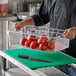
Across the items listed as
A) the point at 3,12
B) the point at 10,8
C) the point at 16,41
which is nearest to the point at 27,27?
the point at 16,41

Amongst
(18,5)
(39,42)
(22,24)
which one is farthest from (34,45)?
(18,5)

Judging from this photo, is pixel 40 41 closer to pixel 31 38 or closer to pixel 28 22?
pixel 31 38

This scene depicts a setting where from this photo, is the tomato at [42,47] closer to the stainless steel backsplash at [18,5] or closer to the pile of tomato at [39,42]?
Answer: the pile of tomato at [39,42]

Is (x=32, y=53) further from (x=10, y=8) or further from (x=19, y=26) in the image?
(x=10, y=8)

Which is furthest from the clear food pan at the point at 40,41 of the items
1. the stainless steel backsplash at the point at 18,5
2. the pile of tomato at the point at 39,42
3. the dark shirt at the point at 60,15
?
the stainless steel backsplash at the point at 18,5

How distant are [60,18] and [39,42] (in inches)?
12.3

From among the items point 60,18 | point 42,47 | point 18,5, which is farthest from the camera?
point 18,5

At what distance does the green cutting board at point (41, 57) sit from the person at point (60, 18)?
0.08 meters

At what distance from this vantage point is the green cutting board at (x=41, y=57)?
46.0 inches

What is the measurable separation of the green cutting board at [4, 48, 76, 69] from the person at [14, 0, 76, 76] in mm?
84

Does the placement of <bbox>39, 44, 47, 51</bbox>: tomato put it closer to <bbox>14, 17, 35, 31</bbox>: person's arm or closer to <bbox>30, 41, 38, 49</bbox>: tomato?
<bbox>30, 41, 38, 49</bbox>: tomato

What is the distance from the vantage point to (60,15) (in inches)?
59.8

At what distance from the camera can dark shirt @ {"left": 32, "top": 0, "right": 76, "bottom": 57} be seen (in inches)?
56.6

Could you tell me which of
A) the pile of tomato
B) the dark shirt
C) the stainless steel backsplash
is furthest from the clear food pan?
the stainless steel backsplash
